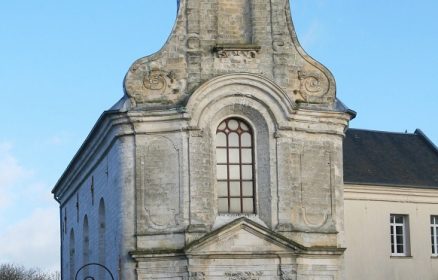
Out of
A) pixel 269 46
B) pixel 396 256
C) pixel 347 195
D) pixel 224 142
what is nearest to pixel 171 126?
pixel 224 142

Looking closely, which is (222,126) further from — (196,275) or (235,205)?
(196,275)

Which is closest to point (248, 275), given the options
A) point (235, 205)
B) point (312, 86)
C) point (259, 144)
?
point (235, 205)

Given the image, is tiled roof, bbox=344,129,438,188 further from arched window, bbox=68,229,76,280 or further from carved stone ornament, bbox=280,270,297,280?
arched window, bbox=68,229,76,280

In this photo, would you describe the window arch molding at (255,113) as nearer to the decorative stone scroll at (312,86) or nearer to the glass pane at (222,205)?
the glass pane at (222,205)

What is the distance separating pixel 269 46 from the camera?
1270 inches

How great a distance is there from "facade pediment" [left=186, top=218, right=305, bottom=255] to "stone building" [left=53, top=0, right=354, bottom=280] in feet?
0.10

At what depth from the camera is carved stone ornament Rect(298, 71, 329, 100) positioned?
32219 millimetres

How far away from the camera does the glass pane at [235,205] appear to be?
31547 millimetres

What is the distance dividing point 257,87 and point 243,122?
1.20 metres

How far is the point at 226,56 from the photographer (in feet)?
105

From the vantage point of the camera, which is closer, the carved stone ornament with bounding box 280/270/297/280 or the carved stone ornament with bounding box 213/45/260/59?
the carved stone ornament with bounding box 280/270/297/280

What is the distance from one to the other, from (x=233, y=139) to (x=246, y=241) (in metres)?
3.26

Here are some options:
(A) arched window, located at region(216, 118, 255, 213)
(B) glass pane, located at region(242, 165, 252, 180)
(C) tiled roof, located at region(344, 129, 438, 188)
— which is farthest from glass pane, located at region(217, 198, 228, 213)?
(C) tiled roof, located at region(344, 129, 438, 188)

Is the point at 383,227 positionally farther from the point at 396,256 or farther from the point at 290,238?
the point at 290,238
